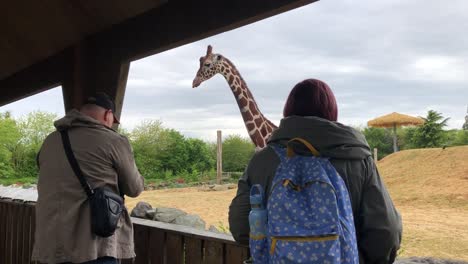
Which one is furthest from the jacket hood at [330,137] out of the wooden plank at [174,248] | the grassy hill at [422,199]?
the grassy hill at [422,199]

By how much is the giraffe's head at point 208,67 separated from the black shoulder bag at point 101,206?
273 centimetres

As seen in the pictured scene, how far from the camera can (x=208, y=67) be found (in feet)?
14.4

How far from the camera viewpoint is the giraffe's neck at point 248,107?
427 centimetres

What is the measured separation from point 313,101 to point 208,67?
3.30 m

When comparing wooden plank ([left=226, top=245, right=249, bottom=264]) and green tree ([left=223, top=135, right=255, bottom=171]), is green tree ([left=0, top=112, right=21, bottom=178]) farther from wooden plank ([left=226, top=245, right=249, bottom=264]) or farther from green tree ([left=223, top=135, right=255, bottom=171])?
wooden plank ([left=226, top=245, right=249, bottom=264])

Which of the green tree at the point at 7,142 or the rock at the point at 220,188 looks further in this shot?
the rock at the point at 220,188

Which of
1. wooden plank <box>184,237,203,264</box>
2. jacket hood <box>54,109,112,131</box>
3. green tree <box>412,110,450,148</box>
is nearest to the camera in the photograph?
jacket hood <box>54,109,112,131</box>

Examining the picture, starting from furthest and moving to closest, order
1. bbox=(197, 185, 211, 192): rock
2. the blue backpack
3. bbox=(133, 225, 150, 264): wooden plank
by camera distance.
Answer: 1. bbox=(197, 185, 211, 192): rock
2. bbox=(133, 225, 150, 264): wooden plank
3. the blue backpack

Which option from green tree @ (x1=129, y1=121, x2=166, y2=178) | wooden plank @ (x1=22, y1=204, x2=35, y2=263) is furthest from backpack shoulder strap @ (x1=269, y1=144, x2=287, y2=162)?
green tree @ (x1=129, y1=121, x2=166, y2=178)

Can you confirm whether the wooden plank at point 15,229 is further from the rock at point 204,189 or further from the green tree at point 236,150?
the rock at point 204,189

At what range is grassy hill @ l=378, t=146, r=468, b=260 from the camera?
31.0 feet

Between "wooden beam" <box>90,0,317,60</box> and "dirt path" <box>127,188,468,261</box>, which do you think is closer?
"wooden beam" <box>90,0,317,60</box>

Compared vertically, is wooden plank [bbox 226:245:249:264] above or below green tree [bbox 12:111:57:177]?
below

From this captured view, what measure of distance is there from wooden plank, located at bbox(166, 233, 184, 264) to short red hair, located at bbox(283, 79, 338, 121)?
1117mm
